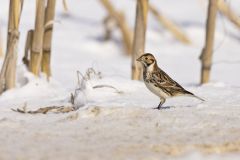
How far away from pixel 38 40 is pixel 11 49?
244 mm

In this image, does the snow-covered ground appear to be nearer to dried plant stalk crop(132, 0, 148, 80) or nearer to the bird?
the bird

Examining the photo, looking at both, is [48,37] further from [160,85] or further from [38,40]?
[160,85]

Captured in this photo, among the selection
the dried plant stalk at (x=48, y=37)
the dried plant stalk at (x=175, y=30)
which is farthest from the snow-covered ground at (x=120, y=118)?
the dried plant stalk at (x=175, y=30)

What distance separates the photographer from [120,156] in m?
2.90

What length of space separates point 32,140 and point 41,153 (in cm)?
30

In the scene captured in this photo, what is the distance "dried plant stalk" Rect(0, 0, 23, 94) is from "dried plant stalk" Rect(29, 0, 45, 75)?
183 mm

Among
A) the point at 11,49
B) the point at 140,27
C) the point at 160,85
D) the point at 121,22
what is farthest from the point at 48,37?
the point at 121,22

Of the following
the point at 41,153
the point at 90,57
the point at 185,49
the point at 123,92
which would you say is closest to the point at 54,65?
the point at 90,57

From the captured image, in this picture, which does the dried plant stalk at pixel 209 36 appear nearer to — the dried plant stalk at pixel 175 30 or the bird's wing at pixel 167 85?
the bird's wing at pixel 167 85

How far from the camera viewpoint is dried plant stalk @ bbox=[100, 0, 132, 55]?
8034 mm

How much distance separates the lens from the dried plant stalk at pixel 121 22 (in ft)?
26.4

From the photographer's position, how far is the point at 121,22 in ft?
26.5

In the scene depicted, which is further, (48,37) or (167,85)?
(48,37)

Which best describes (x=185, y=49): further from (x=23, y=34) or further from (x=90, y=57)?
(x=23, y=34)
